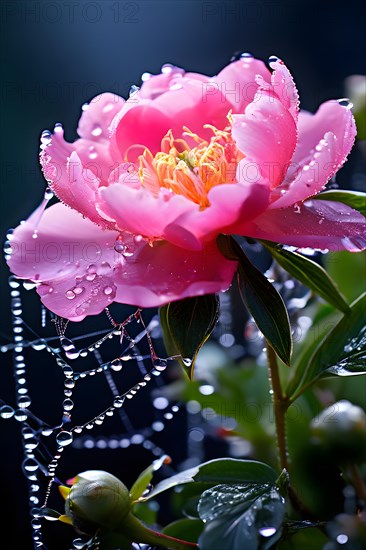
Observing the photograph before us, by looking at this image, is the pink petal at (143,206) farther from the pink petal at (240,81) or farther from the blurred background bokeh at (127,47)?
the blurred background bokeh at (127,47)

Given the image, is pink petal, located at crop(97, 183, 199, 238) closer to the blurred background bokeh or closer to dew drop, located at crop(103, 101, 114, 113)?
dew drop, located at crop(103, 101, 114, 113)

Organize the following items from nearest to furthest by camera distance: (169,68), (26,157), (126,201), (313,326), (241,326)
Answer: (126,201), (169,68), (313,326), (241,326), (26,157)

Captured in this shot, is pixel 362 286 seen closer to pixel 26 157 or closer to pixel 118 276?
pixel 118 276

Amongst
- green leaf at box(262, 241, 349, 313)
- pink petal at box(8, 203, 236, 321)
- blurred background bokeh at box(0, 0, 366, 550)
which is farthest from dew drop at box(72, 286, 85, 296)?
blurred background bokeh at box(0, 0, 366, 550)

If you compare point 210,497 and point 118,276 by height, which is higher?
point 118,276

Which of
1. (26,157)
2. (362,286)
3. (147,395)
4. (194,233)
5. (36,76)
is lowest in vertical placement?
(147,395)

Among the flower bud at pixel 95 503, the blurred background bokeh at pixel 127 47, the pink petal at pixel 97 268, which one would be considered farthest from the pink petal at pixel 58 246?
the blurred background bokeh at pixel 127 47

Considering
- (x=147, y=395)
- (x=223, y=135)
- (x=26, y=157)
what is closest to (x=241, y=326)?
(x=147, y=395)
